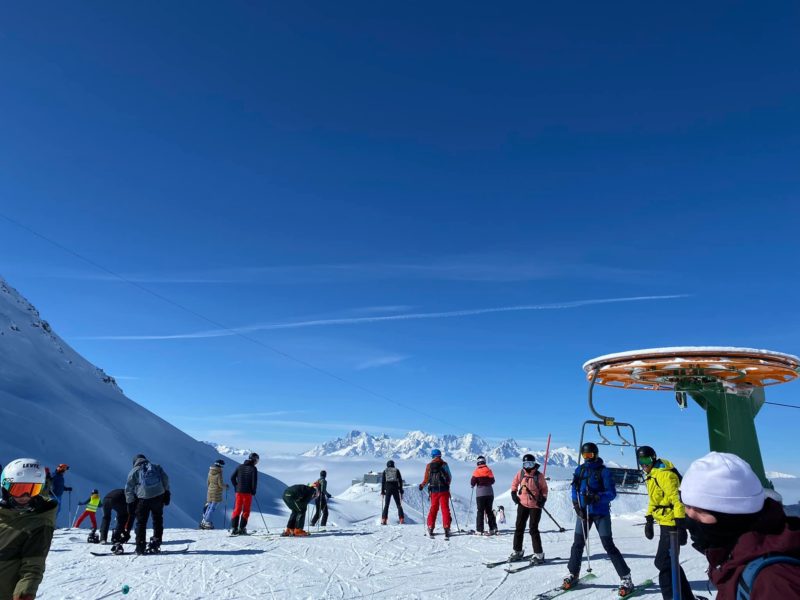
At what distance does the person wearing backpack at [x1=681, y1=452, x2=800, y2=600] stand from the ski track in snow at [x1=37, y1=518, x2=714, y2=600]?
19.8ft

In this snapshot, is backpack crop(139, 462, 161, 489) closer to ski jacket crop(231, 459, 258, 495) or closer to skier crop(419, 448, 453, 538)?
ski jacket crop(231, 459, 258, 495)

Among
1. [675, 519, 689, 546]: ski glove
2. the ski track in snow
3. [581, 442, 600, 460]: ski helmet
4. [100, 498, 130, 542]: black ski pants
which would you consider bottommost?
the ski track in snow

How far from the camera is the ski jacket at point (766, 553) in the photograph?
188cm

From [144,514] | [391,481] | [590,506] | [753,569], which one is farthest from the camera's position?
[391,481]

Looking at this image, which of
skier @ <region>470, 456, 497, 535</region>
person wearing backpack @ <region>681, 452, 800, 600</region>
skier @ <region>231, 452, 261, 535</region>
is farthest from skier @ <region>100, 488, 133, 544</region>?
person wearing backpack @ <region>681, 452, 800, 600</region>

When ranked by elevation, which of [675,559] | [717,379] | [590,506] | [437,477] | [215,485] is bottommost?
[675,559]

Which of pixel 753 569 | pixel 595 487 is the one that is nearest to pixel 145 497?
pixel 595 487

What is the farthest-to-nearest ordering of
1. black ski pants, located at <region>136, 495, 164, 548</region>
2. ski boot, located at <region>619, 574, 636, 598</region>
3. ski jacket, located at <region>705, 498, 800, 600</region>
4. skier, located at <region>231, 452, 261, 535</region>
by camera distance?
1. skier, located at <region>231, 452, 261, 535</region>
2. black ski pants, located at <region>136, 495, 164, 548</region>
3. ski boot, located at <region>619, 574, 636, 598</region>
4. ski jacket, located at <region>705, 498, 800, 600</region>

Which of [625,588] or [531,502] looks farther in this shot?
[531,502]

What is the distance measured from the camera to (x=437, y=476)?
13352mm

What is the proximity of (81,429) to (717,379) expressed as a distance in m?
50.3

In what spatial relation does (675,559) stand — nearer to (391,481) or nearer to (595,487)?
(595,487)

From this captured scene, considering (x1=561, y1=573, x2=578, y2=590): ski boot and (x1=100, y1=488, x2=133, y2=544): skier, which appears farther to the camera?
(x1=100, y1=488, x2=133, y2=544): skier

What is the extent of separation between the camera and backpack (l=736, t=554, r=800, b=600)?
6.35 ft
